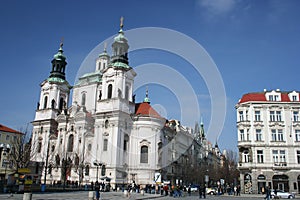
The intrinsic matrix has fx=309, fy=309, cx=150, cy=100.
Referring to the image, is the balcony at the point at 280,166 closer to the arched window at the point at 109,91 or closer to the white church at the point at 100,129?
the white church at the point at 100,129

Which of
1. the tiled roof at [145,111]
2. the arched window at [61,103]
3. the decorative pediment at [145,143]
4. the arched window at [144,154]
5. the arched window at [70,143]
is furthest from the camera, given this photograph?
the arched window at [61,103]

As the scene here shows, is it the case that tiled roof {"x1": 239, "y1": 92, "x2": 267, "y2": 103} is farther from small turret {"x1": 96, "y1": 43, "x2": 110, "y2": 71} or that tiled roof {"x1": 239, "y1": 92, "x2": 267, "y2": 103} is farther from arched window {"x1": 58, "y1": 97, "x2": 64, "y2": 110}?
arched window {"x1": 58, "y1": 97, "x2": 64, "y2": 110}

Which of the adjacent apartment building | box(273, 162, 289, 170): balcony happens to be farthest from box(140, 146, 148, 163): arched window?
box(273, 162, 289, 170): balcony

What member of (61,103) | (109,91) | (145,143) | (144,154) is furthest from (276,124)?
(61,103)

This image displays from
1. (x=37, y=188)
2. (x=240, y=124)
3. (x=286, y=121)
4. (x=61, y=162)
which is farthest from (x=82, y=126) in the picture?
(x=286, y=121)

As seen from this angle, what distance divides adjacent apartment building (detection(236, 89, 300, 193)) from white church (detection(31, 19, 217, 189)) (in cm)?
1809

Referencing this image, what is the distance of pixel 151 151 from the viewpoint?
58938 mm

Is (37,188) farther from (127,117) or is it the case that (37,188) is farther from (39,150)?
(39,150)

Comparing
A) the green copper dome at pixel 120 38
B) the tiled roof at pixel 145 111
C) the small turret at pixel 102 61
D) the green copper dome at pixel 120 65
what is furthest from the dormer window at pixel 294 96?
the small turret at pixel 102 61

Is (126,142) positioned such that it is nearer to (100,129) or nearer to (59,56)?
(100,129)

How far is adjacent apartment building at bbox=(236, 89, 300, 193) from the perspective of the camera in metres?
46.3

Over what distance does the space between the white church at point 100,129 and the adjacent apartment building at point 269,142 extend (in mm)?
18086

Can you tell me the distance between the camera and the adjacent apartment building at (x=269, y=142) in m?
46.3

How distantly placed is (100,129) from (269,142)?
99.1 feet
